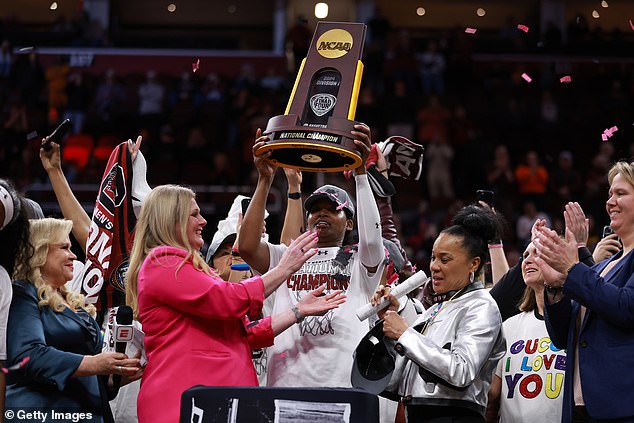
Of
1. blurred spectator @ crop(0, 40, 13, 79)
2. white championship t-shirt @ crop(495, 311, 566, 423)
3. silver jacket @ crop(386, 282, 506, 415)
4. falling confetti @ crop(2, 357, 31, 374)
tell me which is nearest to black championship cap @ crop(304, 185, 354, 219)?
silver jacket @ crop(386, 282, 506, 415)

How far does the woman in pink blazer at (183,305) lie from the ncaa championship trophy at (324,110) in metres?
0.39

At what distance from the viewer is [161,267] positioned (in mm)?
3539

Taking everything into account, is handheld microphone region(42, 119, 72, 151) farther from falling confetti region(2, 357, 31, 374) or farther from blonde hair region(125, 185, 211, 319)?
falling confetti region(2, 357, 31, 374)

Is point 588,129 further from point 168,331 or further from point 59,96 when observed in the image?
point 168,331

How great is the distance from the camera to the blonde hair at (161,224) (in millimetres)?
3684

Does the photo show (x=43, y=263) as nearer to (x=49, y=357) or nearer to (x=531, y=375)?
(x=49, y=357)

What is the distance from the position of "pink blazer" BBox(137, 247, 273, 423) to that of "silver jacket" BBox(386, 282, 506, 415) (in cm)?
60

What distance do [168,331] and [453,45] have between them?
11834 mm

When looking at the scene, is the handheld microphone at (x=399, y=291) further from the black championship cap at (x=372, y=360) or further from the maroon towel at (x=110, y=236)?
the maroon towel at (x=110, y=236)

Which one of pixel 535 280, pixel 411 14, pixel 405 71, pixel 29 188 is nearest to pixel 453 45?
pixel 405 71

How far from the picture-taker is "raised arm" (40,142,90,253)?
4.49m

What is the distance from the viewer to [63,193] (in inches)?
179

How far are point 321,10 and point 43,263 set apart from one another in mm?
14041

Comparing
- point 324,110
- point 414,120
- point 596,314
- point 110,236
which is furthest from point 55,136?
point 414,120
